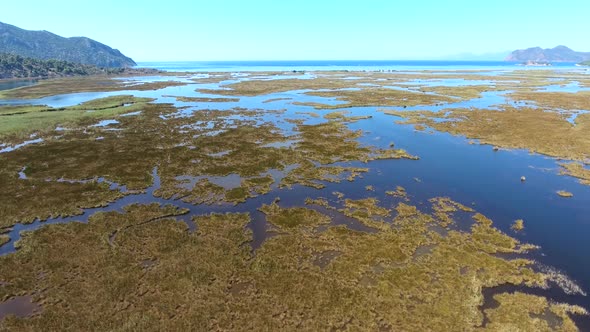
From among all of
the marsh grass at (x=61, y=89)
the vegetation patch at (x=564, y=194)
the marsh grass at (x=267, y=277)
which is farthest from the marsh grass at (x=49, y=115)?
the vegetation patch at (x=564, y=194)

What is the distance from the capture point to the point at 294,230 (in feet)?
85.9

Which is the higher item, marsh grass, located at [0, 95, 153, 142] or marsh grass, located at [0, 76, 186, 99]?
marsh grass, located at [0, 76, 186, 99]

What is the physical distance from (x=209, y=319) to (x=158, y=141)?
40.4 m

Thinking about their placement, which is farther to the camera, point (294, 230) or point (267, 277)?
point (294, 230)

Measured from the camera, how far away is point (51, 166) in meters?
39.7

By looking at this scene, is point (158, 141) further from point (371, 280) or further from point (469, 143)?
point (469, 143)

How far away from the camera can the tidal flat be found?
17734 millimetres

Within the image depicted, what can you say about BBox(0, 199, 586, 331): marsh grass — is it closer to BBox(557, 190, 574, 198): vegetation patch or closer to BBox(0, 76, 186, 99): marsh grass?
BBox(557, 190, 574, 198): vegetation patch

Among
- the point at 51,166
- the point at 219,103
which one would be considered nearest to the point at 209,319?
the point at 51,166

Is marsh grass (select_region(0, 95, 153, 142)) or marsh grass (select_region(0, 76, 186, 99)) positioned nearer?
marsh grass (select_region(0, 95, 153, 142))

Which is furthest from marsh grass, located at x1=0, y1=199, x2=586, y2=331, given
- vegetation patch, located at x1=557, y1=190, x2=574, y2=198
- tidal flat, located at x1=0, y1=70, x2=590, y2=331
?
vegetation patch, located at x1=557, y1=190, x2=574, y2=198

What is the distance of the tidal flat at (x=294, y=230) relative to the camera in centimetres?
Result: 1773

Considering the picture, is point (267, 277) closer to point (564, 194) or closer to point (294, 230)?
point (294, 230)

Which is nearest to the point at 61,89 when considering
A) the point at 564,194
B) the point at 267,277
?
the point at 267,277
